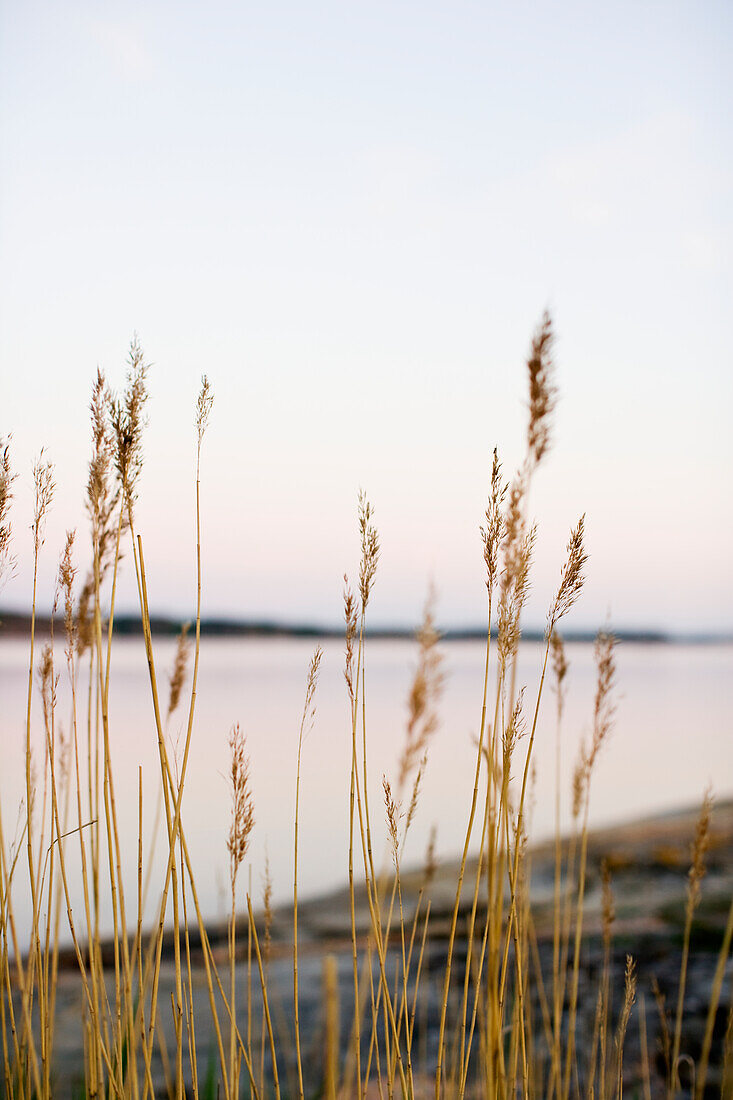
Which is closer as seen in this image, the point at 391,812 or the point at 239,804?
the point at 391,812

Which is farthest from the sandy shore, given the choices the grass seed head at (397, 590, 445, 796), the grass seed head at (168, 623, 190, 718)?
the grass seed head at (397, 590, 445, 796)

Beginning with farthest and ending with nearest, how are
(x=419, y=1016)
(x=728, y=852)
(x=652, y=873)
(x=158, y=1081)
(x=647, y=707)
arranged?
1. (x=647, y=707)
2. (x=728, y=852)
3. (x=652, y=873)
4. (x=419, y=1016)
5. (x=158, y=1081)

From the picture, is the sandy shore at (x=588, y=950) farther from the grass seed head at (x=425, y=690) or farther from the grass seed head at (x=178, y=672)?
the grass seed head at (x=425, y=690)

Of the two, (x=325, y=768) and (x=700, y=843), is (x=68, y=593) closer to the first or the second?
(x=700, y=843)

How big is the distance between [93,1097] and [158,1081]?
1534 mm

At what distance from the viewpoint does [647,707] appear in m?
19.7

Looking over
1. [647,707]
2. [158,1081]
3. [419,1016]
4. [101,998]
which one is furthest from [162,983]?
[647,707]

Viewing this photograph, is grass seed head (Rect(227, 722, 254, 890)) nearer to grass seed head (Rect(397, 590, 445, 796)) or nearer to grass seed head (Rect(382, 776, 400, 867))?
grass seed head (Rect(382, 776, 400, 867))

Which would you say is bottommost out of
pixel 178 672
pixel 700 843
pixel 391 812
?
pixel 700 843

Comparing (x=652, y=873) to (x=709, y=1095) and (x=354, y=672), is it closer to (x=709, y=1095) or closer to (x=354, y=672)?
(x=709, y=1095)

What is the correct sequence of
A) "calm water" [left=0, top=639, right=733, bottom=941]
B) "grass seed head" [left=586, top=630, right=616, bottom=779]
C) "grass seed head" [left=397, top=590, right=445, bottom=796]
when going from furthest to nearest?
"calm water" [left=0, top=639, right=733, bottom=941], "grass seed head" [left=586, top=630, right=616, bottom=779], "grass seed head" [left=397, top=590, right=445, bottom=796]

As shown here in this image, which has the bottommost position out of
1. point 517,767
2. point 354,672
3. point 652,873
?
point 652,873

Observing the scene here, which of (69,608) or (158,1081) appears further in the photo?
(158,1081)

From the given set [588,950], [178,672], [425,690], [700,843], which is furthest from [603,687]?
[588,950]
